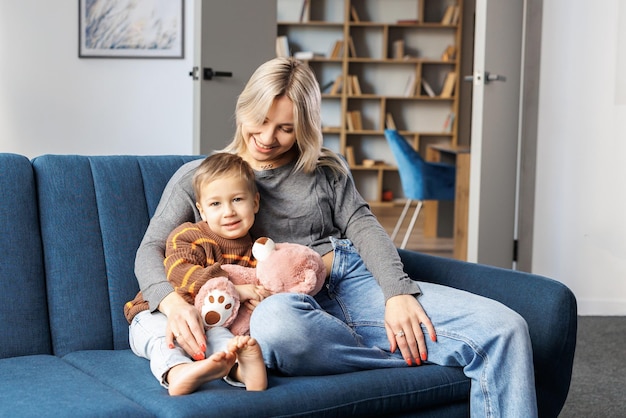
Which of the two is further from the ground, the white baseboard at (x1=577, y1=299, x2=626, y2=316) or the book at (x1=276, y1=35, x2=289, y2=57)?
the book at (x1=276, y1=35, x2=289, y2=57)

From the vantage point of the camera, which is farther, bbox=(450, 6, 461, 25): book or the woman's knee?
bbox=(450, 6, 461, 25): book

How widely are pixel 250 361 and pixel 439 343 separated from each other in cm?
43

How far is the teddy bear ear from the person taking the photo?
1.86 m

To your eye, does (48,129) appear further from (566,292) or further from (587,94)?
(566,292)

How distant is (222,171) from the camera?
6.21 ft

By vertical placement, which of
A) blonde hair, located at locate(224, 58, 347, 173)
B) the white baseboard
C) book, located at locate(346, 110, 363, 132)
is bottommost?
the white baseboard

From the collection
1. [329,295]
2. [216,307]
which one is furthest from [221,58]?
[216,307]

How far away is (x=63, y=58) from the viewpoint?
503 centimetres

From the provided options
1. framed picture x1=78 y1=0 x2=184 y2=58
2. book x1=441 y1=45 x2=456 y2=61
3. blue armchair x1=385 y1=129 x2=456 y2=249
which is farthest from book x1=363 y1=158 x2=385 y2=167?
framed picture x1=78 y1=0 x2=184 y2=58

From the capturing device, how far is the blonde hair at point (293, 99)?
76.4 inches

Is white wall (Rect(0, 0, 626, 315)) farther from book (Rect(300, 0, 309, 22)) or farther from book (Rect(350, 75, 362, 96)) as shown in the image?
book (Rect(300, 0, 309, 22))

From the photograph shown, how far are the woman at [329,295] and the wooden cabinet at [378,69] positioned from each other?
628cm

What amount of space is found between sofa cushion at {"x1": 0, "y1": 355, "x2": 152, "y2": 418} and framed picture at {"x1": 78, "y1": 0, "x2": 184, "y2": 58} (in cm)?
339

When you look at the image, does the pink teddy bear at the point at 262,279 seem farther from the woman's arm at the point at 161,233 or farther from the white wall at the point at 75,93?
the white wall at the point at 75,93
